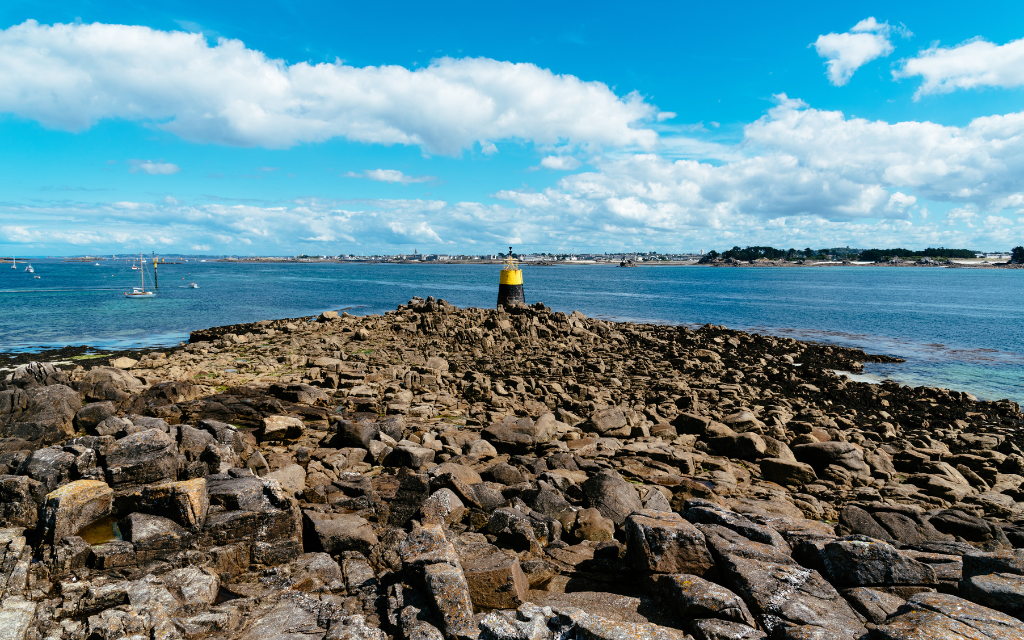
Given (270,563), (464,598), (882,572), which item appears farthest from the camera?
(270,563)

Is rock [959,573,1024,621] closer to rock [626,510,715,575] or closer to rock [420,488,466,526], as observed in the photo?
rock [626,510,715,575]

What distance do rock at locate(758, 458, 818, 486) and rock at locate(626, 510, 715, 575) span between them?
246 inches

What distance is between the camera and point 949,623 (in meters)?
4.39

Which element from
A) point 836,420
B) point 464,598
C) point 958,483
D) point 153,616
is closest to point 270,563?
point 153,616

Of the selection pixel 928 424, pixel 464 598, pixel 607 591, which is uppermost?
pixel 464 598

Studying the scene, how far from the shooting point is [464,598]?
5.31 m

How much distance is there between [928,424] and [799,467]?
8992 millimetres

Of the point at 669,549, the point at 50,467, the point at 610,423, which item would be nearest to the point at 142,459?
the point at 50,467

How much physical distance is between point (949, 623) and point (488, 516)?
5439 mm

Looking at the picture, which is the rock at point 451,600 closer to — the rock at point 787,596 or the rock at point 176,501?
the rock at point 787,596

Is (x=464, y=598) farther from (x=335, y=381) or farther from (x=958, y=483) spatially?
(x=335, y=381)

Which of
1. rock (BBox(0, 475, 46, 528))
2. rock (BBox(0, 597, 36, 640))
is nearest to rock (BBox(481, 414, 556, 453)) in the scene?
rock (BBox(0, 475, 46, 528))

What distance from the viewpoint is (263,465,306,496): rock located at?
870 centimetres

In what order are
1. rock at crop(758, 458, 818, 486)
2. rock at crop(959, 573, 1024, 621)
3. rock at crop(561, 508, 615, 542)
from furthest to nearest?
1. rock at crop(758, 458, 818, 486)
2. rock at crop(561, 508, 615, 542)
3. rock at crop(959, 573, 1024, 621)
